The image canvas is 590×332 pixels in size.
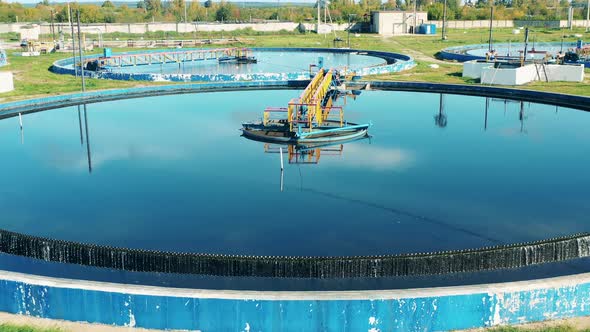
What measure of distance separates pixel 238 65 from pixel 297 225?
3425 centimetres

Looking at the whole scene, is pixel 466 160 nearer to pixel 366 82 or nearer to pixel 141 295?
pixel 141 295

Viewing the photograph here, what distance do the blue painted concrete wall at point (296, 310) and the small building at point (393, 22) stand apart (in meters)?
65.2

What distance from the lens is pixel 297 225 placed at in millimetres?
13984

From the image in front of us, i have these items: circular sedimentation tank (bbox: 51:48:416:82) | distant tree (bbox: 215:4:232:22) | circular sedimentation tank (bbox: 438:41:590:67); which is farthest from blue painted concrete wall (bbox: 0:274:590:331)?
distant tree (bbox: 215:4:232:22)

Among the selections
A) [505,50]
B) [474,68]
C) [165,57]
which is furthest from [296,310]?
[505,50]

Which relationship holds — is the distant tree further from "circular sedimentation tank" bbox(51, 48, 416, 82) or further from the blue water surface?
the blue water surface

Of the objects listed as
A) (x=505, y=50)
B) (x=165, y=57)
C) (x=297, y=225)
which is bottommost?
(x=297, y=225)

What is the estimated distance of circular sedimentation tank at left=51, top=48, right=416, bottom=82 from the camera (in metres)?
35.5

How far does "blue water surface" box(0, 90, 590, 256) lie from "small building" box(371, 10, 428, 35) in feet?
154

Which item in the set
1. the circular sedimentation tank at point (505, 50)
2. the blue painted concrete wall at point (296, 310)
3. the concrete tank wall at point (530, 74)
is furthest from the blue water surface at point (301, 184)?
the circular sedimentation tank at point (505, 50)

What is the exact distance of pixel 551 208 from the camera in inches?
588

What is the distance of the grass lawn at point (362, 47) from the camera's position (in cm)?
3189

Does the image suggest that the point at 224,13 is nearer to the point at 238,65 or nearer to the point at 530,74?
the point at 238,65

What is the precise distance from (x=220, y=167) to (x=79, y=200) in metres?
4.44
